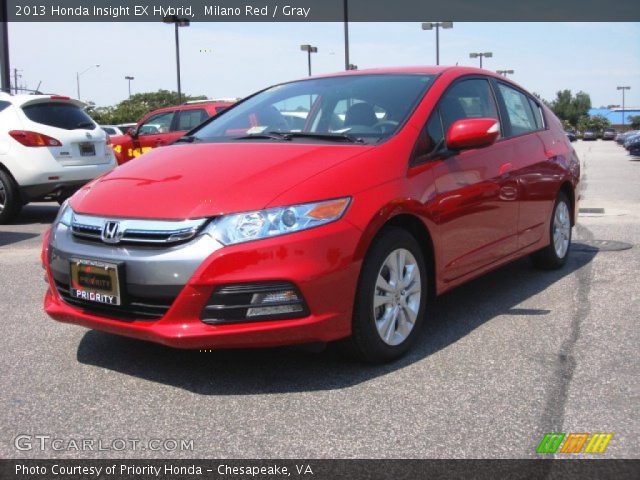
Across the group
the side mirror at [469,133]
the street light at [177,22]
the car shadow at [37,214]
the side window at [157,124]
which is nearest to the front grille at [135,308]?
the side mirror at [469,133]

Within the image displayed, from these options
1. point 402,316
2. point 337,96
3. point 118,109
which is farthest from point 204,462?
point 118,109

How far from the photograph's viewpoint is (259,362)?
155 inches

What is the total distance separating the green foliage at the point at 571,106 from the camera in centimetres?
14075

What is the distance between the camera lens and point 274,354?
13.4ft

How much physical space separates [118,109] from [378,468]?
219ft

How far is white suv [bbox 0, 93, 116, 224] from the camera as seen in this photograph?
9.62 m

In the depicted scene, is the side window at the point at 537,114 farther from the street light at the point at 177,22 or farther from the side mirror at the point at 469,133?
the street light at the point at 177,22

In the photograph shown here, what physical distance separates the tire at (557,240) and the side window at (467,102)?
124 cm

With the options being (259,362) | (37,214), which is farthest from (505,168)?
(37,214)

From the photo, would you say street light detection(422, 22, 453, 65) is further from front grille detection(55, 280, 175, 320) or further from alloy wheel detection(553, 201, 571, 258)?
front grille detection(55, 280, 175, 320)

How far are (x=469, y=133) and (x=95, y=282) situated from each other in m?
2.21

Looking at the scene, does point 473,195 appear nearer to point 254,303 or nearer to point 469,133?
point 469,133

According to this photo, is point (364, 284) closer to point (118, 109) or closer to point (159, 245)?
point (159, 245)

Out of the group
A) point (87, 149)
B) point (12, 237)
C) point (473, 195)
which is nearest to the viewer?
point (473, 195)
